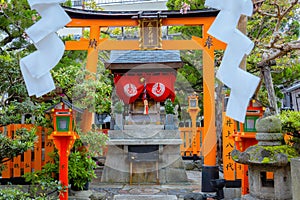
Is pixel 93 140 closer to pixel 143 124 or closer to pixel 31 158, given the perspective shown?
pixel 31 158

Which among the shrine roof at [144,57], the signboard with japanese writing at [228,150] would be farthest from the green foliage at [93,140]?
the shrine roof at [144,57]

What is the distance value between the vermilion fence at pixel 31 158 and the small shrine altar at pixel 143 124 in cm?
325

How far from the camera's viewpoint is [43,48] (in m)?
1.29

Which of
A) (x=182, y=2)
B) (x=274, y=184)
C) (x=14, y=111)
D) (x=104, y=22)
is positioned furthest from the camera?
(x=182, y=2)

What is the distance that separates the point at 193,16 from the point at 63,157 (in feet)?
14.5

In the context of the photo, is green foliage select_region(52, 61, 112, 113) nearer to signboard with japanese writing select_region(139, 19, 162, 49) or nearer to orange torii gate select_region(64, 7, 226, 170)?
orange torii gate select_region(64, 7, 226, 170)

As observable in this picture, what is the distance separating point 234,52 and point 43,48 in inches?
30.9

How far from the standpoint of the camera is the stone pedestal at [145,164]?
8.81 m

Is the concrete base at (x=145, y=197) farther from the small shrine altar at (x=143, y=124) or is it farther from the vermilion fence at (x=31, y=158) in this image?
the vermilion fence at (x=31, y=158)

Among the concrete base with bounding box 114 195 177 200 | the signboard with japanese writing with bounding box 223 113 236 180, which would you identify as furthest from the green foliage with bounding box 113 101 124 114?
the signboard with japanese writing with bounding box 223 113 236 180

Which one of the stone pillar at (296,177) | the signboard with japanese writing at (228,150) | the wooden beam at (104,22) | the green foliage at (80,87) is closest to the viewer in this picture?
the stone pillar at (296,177)

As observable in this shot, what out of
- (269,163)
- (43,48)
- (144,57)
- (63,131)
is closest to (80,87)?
(63,131)

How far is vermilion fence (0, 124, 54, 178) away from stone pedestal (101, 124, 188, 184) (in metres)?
3.25

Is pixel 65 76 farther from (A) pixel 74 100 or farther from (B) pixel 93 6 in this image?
(B) pixel 93 6
